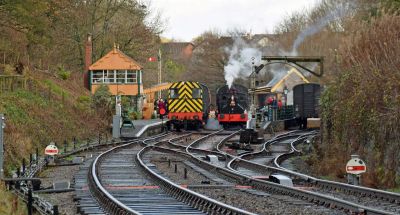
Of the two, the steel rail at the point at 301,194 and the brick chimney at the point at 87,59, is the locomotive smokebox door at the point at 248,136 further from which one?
the brick chimney at the point at 87,59

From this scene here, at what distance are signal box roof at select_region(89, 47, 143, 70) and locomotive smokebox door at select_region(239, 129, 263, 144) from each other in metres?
27.3

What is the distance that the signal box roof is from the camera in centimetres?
6019

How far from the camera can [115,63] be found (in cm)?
6041

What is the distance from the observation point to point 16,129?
26453 mm

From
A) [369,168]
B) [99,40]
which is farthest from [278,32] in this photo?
[369,168]

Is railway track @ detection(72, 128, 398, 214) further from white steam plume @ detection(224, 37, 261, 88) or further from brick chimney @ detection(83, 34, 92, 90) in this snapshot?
brick chimney @ detection(83, 34, 92, 90)

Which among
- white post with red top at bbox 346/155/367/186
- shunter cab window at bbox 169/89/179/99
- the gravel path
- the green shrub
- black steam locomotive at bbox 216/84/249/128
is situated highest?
the green shrub

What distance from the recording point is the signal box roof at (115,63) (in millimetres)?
60188

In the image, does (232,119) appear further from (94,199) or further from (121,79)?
(94,199)

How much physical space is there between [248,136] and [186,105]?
13318mm

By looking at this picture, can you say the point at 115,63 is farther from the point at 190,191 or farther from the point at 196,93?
the point at 190,191

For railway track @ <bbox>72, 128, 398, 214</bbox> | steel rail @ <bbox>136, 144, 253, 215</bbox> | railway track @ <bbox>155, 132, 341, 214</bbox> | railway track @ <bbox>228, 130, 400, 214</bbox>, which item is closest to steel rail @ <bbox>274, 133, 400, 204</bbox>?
railway track @ <bbox>228, 130, 400, 214</bbox>

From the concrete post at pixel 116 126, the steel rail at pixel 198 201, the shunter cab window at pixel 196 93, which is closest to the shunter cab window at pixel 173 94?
the shunter cab window at pixel 196 93

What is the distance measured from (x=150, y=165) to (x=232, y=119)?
24085mm
